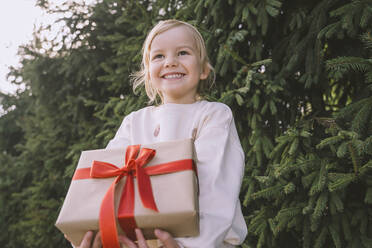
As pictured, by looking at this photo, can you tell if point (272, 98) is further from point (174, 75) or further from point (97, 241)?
point (97, 241)

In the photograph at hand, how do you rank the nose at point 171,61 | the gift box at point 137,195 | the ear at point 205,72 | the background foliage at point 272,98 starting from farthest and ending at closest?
Result: the background foliage at point 272,98 → the ear at point 205,72 → the nose at point 171,61 → the gift box at point 137,195

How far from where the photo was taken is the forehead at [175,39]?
1.60 meters

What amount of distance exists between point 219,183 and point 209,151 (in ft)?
0.49

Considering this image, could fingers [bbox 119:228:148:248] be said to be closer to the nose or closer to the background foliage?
the nose

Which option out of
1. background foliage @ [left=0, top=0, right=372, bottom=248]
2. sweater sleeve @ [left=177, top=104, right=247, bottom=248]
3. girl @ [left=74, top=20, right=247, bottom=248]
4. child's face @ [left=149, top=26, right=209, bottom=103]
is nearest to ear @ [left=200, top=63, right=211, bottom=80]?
girl @ [left=74, top=20, right=247, bottom=248]

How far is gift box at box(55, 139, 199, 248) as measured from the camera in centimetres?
108

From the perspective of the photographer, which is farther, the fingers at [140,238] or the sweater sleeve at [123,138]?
the sweater sleeve at [123,138]

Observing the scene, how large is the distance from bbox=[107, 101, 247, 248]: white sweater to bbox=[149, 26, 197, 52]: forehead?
0.96 ft

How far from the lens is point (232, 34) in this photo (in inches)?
97.6

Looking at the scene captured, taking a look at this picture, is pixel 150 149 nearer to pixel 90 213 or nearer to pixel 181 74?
pixel 90 213

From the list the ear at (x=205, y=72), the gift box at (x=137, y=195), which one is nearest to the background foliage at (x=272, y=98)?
the ear at (x=205, y=72)

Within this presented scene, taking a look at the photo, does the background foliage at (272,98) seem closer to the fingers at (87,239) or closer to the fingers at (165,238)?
the fingers at (165,238)

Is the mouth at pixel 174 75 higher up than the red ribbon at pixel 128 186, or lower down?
higher up

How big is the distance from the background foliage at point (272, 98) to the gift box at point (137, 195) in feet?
3.39
